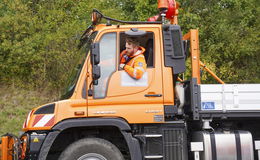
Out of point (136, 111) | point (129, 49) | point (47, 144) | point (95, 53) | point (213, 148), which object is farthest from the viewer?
point (213, 148)

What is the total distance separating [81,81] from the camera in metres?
6.68

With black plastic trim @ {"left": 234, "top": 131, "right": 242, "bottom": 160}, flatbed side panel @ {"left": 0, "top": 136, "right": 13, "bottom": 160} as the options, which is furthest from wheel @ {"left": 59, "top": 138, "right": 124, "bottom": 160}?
black plastic trim @ {"left": 234, "top": 131, "right": 242, "bottom": 160}

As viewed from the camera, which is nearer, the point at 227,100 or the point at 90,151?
the point at 90,151

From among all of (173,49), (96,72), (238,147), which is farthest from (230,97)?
(96,72)

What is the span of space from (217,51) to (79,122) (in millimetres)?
12605

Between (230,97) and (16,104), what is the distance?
1057cm

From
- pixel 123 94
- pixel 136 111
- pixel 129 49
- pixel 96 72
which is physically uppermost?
pixel 129 49

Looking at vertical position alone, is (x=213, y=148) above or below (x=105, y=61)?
below

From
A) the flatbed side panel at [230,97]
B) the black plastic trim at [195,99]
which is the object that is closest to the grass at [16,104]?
the black plastic trim at [195,99]

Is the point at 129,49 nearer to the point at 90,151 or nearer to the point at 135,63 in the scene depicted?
the point at 135,63

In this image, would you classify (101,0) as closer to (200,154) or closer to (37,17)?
(37,17)

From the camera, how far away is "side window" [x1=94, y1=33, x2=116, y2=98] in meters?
6.65

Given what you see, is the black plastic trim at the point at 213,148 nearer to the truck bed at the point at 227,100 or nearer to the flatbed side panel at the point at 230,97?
the truck bed at the point at 227,100

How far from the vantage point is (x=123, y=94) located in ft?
21.9
